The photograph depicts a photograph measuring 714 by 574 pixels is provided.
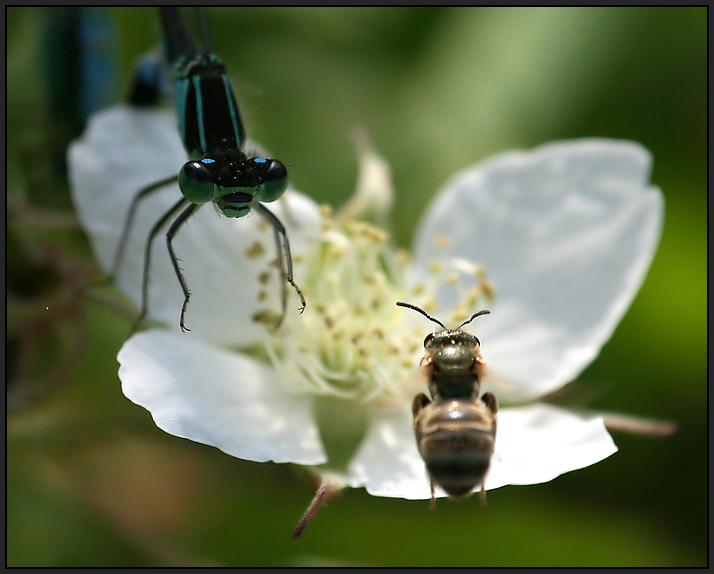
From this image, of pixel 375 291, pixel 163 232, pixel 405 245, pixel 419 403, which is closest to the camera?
pixel 419 403

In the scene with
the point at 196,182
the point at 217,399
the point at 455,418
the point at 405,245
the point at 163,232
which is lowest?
the point at 455,418

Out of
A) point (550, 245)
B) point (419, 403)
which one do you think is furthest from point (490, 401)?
point (550, 245)

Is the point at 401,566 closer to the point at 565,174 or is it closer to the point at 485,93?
the point at 565,174

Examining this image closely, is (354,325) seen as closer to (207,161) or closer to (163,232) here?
(163,232)

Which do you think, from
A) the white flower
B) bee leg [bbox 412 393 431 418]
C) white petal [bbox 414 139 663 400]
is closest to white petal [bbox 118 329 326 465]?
the white flower

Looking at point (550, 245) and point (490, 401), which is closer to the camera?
point (490, 401)

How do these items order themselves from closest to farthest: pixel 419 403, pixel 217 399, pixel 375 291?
pixel 419 403 → pixel 217 399 → pixel 375 291

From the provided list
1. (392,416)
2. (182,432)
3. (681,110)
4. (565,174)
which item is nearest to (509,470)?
(392,416)
